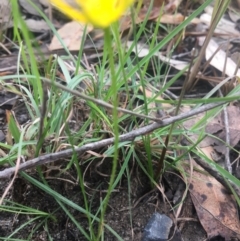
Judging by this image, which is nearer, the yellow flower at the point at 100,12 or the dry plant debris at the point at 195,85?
the yellow flower at the point at 100,12

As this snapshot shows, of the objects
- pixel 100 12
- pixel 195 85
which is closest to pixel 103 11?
pixel 100 12

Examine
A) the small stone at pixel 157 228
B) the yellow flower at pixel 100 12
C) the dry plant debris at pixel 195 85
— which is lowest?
the small stone at pixel 157 228

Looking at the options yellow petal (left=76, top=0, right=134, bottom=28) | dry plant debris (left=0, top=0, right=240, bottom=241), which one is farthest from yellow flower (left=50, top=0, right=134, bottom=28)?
dry plant debris (left=0, top=0, right=240, bottom=241)

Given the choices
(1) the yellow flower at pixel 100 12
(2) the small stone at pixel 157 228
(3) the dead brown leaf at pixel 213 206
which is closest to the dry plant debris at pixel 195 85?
(3) the dead brown leaf at pixel 213 206

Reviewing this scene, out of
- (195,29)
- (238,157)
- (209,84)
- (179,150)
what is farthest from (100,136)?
(195,29)

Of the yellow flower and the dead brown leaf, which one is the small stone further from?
the yellow flower

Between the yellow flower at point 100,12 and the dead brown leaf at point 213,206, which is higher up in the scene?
the yellow flower at point 100,12

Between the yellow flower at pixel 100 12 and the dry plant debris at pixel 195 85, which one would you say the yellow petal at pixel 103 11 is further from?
the dry plant debris at pixel 195 85

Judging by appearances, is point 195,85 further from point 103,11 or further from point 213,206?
point 103,11

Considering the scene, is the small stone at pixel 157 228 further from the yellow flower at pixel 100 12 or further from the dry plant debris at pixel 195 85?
the yellow flower at pixel 100 12
